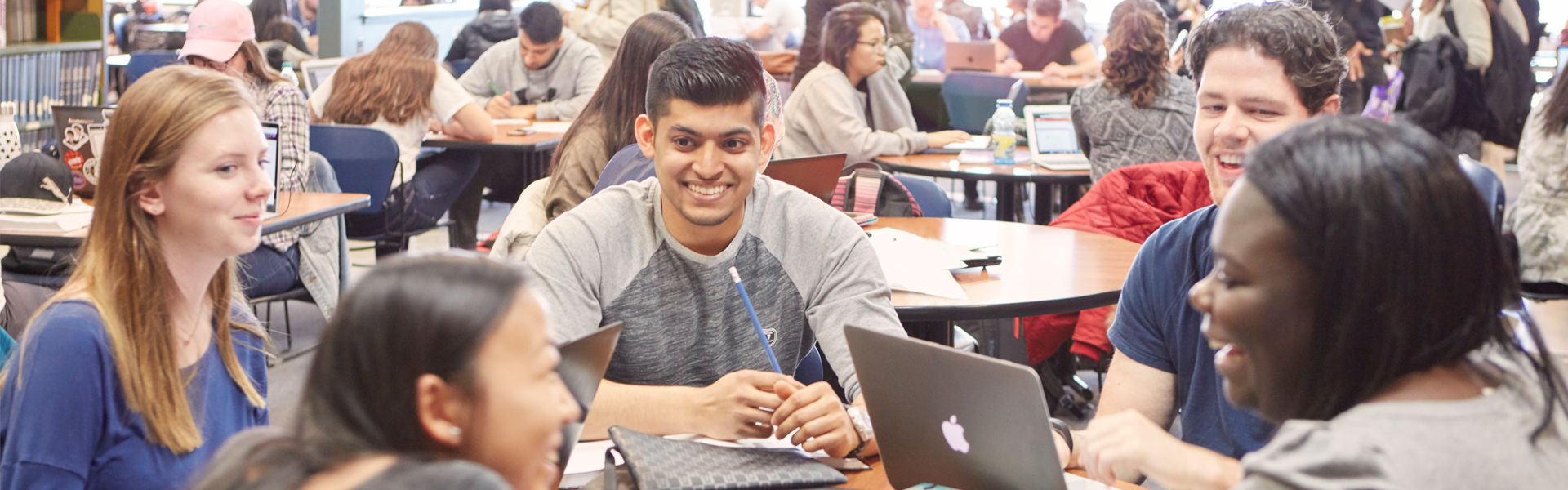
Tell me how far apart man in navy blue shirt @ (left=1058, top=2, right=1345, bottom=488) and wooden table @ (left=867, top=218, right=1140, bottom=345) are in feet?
2.02

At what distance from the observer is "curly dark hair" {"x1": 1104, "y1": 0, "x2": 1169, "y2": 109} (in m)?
3.95

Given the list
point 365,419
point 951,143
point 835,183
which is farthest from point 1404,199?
point 951,143

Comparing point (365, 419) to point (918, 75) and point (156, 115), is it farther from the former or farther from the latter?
point (918, 75)

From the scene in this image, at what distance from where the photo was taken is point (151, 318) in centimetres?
129

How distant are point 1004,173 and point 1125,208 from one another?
1.08 meters

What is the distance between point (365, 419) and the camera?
74 cm

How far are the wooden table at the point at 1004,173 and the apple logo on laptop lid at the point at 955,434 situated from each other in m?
2.99

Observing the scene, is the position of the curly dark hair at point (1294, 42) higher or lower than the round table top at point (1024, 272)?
higher

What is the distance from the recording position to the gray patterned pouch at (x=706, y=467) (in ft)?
4.06

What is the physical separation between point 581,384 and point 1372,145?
0.66 m

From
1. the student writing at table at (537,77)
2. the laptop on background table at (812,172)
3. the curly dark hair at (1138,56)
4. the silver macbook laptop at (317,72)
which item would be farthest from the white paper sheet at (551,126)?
the laptop on background table at (812,172)

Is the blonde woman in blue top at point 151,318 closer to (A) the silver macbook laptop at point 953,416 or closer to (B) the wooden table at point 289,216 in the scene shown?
(A) the silver macbook laptop at point 953,416

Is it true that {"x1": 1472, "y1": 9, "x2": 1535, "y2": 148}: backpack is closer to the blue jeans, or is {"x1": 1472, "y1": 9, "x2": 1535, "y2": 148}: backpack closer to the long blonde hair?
the blue jeans

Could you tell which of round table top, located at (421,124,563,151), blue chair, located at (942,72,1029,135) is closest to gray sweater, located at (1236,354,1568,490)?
round table top, located at (421,124,563,151)
